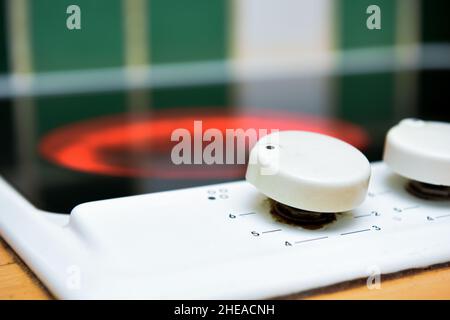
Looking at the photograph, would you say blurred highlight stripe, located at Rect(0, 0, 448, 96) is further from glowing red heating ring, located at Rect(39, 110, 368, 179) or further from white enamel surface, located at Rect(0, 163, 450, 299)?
white enamel surface, located at Rect(0, 163, 450, 299)

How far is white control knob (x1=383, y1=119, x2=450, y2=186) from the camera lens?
54cm

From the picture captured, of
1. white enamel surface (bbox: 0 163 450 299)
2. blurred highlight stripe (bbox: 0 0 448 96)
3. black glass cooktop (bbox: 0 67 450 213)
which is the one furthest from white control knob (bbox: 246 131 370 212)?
blurred highlight stripe (bbox: 0 0 448 96)

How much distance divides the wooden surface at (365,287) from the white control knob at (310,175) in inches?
2.3

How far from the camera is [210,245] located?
489mm

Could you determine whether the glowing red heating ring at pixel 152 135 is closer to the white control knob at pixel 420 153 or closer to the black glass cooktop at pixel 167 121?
the black glass cooktop at pixel 167 121

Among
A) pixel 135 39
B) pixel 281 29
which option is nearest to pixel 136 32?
pixel 135 39

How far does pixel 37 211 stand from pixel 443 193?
0.35 m

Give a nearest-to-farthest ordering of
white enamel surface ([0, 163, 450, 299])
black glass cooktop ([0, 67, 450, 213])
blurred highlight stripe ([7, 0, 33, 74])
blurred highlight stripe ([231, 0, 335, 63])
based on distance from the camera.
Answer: white enamel surface ([0, 163, 450, 299]) < black glass cooktop ([0, 67, 450, 213]) < blurred highlight stripe ([7, 0, 33, 74]) < blurred highlight stripe ([231, 0, 335, 63])

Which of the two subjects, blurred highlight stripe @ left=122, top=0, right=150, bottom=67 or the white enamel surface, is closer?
the white enamel surface

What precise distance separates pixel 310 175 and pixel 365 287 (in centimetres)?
9

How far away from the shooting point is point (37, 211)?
582 mm

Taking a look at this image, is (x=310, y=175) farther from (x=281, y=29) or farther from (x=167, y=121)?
(x=281, y=29)

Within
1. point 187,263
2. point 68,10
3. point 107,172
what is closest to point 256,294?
point 187,263

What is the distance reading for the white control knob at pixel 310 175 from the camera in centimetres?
48
